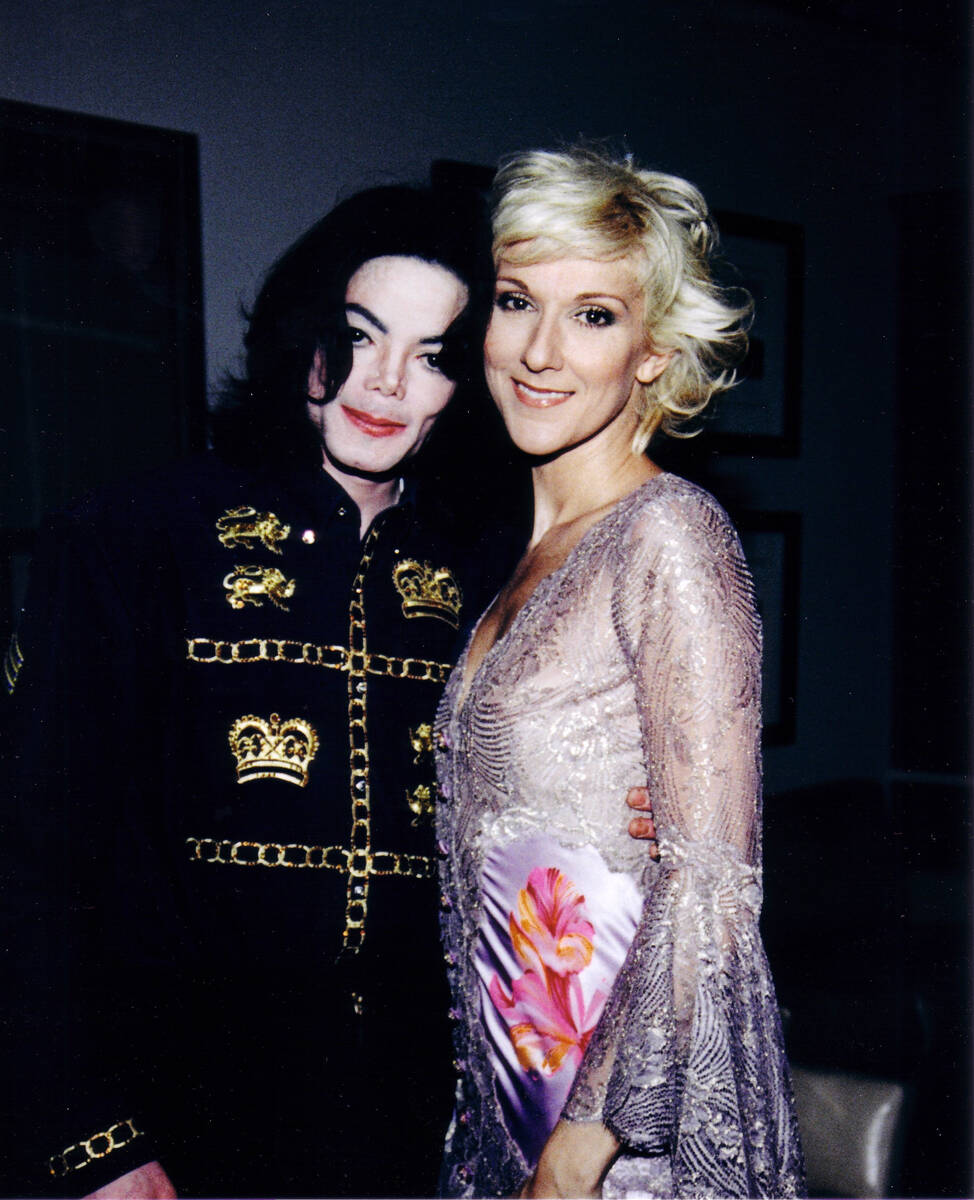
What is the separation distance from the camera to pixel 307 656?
1530mm

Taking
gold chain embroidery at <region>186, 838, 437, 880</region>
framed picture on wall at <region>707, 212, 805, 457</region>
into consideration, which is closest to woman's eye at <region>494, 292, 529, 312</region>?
gold chain embroidery at <region>186, 838, 437, 880</region>

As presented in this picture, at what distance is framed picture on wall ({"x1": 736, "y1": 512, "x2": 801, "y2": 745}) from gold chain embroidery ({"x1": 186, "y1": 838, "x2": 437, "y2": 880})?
59.2 inches

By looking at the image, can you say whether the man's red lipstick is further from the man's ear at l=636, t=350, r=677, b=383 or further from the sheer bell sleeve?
the sheer bell sleeve

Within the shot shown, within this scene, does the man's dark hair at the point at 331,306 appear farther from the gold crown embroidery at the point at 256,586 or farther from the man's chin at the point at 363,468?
the gold crown embroidery at the point at 256,586

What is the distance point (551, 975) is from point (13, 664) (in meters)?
0.76

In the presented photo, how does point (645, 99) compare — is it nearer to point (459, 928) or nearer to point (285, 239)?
point (285, 239)

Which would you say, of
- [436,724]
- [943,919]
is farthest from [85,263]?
[943,919]

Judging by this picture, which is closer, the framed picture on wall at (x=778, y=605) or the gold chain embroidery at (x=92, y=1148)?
the gold chain embroidery at (x=92, y=1148)

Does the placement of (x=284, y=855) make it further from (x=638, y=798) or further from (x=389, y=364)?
(x=389, y=364)

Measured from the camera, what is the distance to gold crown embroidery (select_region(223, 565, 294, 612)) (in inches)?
59.9

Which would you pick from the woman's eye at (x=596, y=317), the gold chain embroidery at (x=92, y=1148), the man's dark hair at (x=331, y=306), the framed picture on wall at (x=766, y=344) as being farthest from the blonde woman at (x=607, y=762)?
the framed picture on wall at (x=766, y=344)

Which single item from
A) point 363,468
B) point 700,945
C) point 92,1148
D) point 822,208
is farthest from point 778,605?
point 92,1148

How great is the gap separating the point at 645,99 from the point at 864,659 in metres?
1.48

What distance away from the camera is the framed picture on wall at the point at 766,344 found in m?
2.69
